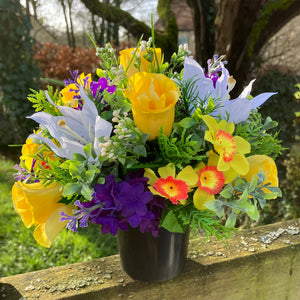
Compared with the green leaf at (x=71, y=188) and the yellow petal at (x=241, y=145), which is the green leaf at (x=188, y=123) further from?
the green leaf at (x=71, y=188)

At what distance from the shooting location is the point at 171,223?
636 millimetres

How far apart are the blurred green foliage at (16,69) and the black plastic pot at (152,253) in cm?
246

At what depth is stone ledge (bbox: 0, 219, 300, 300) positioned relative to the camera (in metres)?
0.83

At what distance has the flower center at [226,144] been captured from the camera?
22.5 inches

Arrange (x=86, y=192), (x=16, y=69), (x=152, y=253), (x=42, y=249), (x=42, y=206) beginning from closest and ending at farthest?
1. (x=86, y=192)
2. (x=42, y=206)
3. (x=152, y=253)
4. (x=42, y=249)
5. (x=16, y=69)

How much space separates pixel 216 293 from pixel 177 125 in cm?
60

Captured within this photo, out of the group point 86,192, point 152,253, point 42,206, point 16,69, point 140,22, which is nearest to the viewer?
point 86,192

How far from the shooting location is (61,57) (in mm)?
4258

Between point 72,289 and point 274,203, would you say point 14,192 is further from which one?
point 274,203

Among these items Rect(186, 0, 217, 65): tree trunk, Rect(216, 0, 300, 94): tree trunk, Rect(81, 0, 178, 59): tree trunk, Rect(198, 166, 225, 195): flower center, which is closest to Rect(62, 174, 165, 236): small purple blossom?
Rect(198, 166, 225, 195): flower center

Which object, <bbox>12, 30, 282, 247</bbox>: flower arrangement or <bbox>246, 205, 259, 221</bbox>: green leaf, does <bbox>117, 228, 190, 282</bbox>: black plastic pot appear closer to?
<bbox>12, 30, 282, 247</bbox>: flower arrangement

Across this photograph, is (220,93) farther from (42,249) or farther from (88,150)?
(42,249)

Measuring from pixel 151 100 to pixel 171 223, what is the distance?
258 millimetres

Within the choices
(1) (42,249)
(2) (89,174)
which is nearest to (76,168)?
(2) (89,174)
